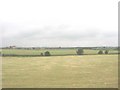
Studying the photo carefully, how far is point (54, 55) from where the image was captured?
53.8 m

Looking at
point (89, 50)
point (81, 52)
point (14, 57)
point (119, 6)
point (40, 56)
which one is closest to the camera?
point (119, 6)

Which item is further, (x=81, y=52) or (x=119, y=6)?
(x=81, y=52)

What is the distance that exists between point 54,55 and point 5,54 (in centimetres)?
1205

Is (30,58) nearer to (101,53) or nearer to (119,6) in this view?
(101,53)

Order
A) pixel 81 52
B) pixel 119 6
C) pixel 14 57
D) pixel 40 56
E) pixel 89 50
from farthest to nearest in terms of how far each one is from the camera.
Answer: pixel 89 50, pixel 81 52, pixel 40 56, pixel 14 57, pixel 119 6

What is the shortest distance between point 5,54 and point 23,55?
280 cm

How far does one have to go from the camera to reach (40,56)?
51.8 meters

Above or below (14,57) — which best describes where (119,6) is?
above

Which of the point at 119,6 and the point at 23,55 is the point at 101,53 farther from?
the point at 119,6

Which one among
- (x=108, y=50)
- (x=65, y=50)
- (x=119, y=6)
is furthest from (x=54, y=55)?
(x=119, y=6)

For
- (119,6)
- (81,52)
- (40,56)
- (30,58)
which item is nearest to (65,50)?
(81,52)

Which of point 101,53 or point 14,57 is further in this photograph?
point 101,53

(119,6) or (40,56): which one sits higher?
(119,6)

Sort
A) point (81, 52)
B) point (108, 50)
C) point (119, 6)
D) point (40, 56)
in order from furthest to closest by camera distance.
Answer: point (108, 50), point (81, 52), point (40, 56), point (119, 6)
